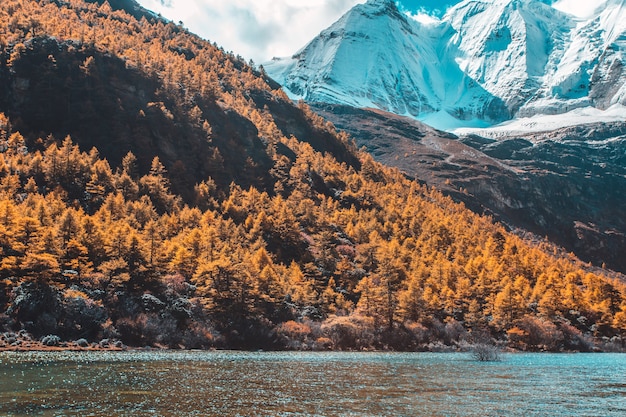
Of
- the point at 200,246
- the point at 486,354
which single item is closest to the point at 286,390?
the point at 486,354

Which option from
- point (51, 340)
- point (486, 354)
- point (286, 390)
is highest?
point (286, 390)

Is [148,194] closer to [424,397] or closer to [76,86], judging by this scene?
[76,86]

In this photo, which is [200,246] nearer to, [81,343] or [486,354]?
[81,343]

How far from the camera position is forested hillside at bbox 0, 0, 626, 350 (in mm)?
91750

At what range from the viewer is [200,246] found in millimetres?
115750

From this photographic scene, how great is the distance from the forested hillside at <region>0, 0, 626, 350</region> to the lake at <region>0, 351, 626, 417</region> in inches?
1257

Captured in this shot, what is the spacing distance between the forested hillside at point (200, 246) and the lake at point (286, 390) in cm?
3193

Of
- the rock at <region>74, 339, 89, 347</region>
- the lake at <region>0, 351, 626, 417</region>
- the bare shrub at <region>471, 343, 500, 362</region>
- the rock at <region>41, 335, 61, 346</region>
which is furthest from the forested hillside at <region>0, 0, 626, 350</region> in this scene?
the lake at <region>0, 351, 626, 417</region>

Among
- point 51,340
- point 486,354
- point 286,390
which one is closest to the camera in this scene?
point 286,390

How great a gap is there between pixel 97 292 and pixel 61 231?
46.9ft

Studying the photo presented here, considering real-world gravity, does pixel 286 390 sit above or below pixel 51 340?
above

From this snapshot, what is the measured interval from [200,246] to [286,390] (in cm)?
7758

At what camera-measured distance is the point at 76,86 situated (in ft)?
562

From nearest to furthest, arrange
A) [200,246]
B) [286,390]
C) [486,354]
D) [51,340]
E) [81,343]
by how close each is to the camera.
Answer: [286,390] → [51,340] → [486,354] → [81,343] → [200,246]
